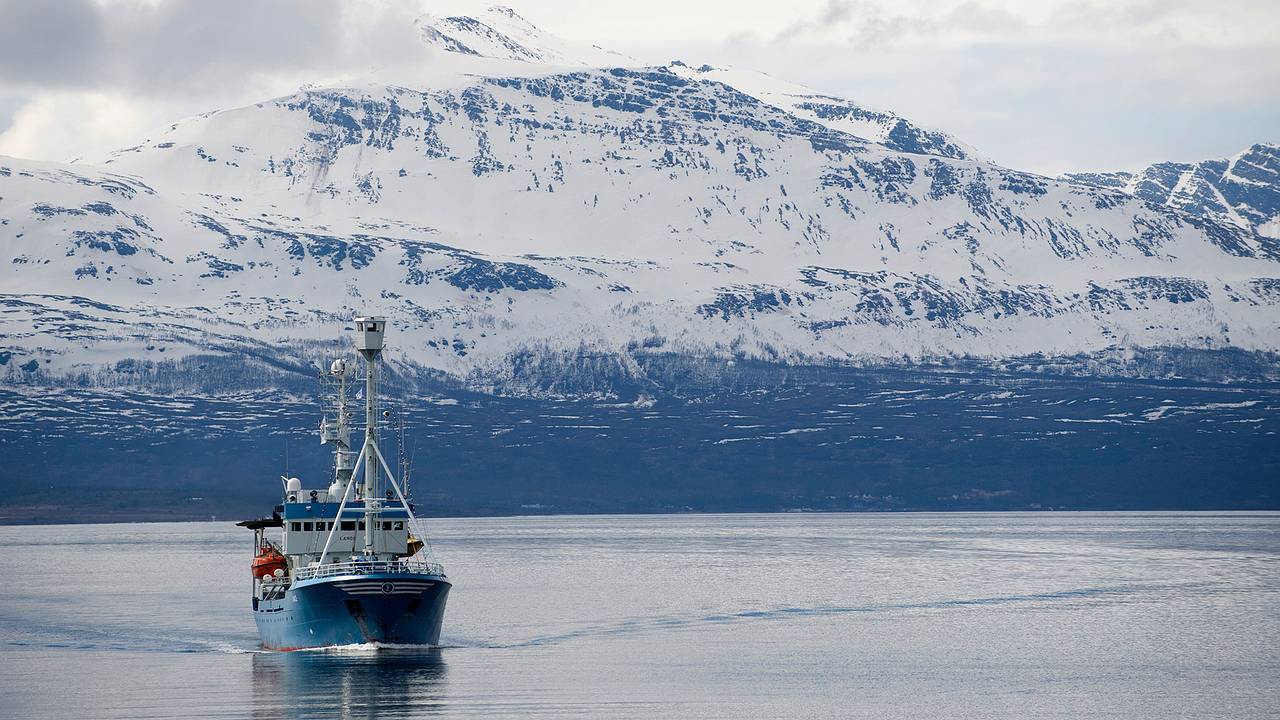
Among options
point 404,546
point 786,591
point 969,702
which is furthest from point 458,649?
point 786,591

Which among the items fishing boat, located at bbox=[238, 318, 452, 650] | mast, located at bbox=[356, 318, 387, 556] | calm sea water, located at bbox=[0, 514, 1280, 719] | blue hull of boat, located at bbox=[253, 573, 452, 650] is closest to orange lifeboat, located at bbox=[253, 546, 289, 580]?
fishing boat, located at bbox=[238, 318, 452, 650]

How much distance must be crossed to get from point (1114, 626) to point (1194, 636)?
9.10m

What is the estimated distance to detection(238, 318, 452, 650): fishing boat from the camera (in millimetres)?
112938

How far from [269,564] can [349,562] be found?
41.7 feet

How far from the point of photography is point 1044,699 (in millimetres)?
99562

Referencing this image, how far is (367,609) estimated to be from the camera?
11269 cm

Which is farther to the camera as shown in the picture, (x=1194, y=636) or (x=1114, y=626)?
(x=1114, y=626)

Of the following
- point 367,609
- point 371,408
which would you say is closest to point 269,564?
point 371,408

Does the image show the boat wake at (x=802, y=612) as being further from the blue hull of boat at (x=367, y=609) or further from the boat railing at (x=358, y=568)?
the boat railing at (x=358, y=568)

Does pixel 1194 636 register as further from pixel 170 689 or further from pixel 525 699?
pixel 170 689

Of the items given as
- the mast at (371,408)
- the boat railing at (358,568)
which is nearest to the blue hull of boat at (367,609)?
the boat railing at (358,568)

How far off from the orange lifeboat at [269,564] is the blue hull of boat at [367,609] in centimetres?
768

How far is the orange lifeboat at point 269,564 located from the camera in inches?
4936

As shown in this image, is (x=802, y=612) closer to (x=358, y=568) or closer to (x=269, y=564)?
(x=269, y=564)
